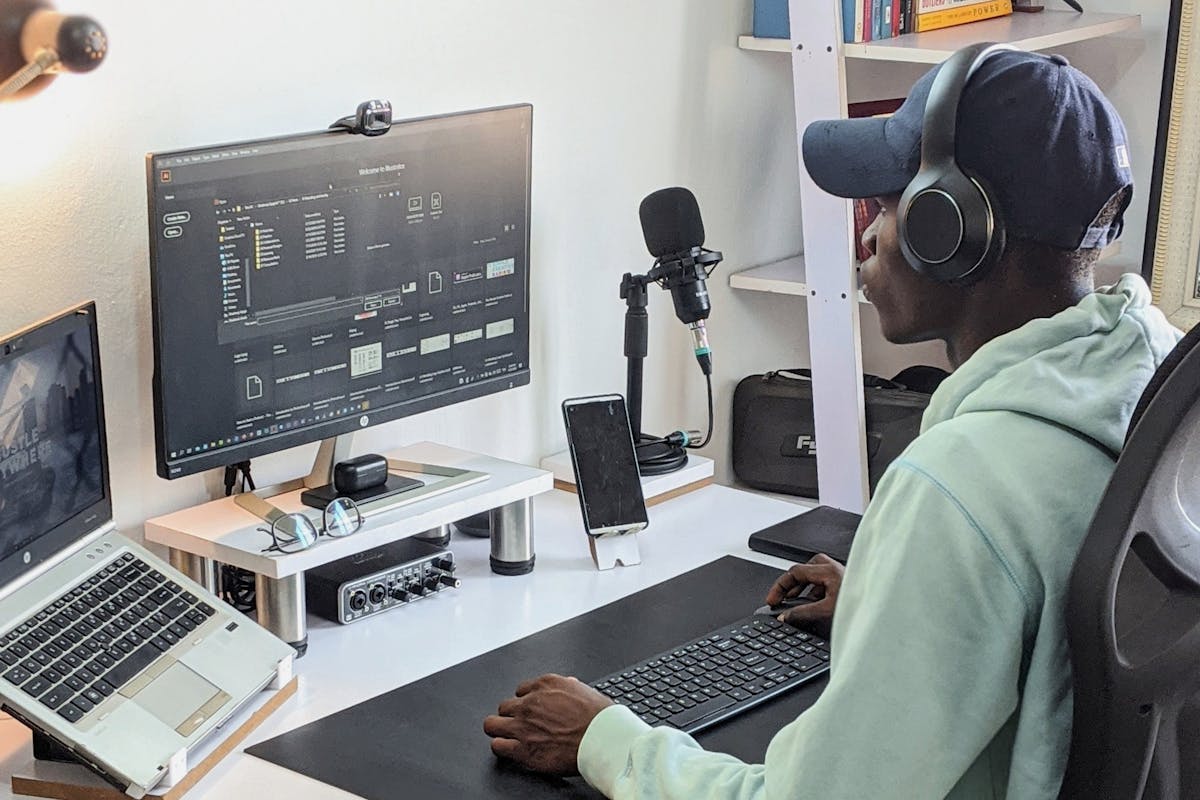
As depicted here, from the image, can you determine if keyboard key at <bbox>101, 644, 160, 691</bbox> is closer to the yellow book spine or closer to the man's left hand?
the man's left hand

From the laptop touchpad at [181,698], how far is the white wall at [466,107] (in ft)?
1.24

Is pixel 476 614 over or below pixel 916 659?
below

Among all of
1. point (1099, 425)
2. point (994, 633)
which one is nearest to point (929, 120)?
point (1099, 425)

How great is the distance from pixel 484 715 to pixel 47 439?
0.48 m

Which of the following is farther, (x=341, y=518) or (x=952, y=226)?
(x=341, y=518)

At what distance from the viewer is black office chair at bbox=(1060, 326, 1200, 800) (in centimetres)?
99

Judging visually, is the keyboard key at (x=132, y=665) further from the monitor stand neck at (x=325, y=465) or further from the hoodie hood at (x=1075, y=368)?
the hoodie hood at (x=1075, y=368)

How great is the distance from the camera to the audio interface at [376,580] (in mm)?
1719

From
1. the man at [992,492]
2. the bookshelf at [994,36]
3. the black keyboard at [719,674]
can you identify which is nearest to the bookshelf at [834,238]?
the bookshelf at [994,36]

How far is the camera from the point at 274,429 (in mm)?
1705

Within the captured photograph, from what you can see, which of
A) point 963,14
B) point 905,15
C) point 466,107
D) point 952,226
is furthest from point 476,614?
point 963,14

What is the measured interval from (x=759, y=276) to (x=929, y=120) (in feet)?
4.75

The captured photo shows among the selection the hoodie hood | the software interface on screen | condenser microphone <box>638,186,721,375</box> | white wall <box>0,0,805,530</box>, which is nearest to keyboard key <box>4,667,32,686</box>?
the software interface on screen

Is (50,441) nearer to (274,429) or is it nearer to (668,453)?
(274,429)
